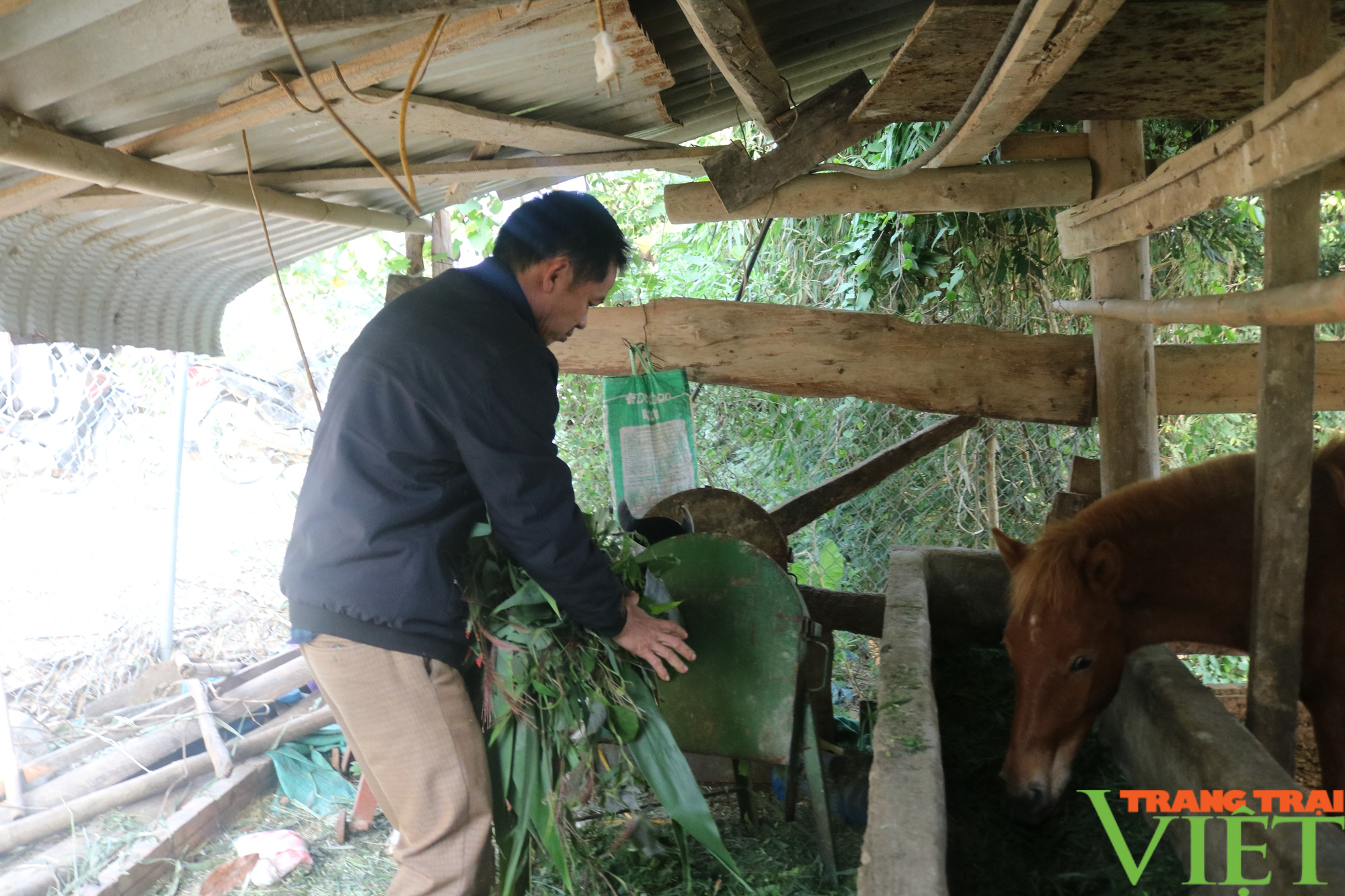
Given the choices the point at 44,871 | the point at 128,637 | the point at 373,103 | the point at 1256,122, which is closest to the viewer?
the point at 1256,122

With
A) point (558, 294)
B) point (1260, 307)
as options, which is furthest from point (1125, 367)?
point (558, 294)

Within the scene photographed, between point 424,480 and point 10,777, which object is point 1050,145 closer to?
point 424,480

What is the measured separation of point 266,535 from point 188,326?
281 cm

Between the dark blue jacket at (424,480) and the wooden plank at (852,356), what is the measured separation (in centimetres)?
200

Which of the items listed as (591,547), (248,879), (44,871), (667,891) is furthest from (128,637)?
(591,547)

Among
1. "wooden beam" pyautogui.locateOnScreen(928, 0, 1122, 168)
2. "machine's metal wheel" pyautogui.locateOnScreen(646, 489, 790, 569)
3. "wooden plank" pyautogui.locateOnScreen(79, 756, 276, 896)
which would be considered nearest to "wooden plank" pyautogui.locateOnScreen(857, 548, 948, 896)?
"machine's metal wheel" pyautogui.locateOnScreen(646, 489, 790, 569)

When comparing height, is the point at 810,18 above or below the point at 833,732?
above

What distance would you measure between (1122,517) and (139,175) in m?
3.53

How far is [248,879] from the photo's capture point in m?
3.79

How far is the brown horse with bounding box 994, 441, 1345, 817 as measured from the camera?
8.76ft

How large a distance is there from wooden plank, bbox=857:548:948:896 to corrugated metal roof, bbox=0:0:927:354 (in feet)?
7.30

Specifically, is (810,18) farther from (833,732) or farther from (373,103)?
(833,732)

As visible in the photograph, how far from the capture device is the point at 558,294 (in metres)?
2.45

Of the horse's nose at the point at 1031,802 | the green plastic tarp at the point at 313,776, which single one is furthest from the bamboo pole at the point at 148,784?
the horse's nose at the point at 1031,802
